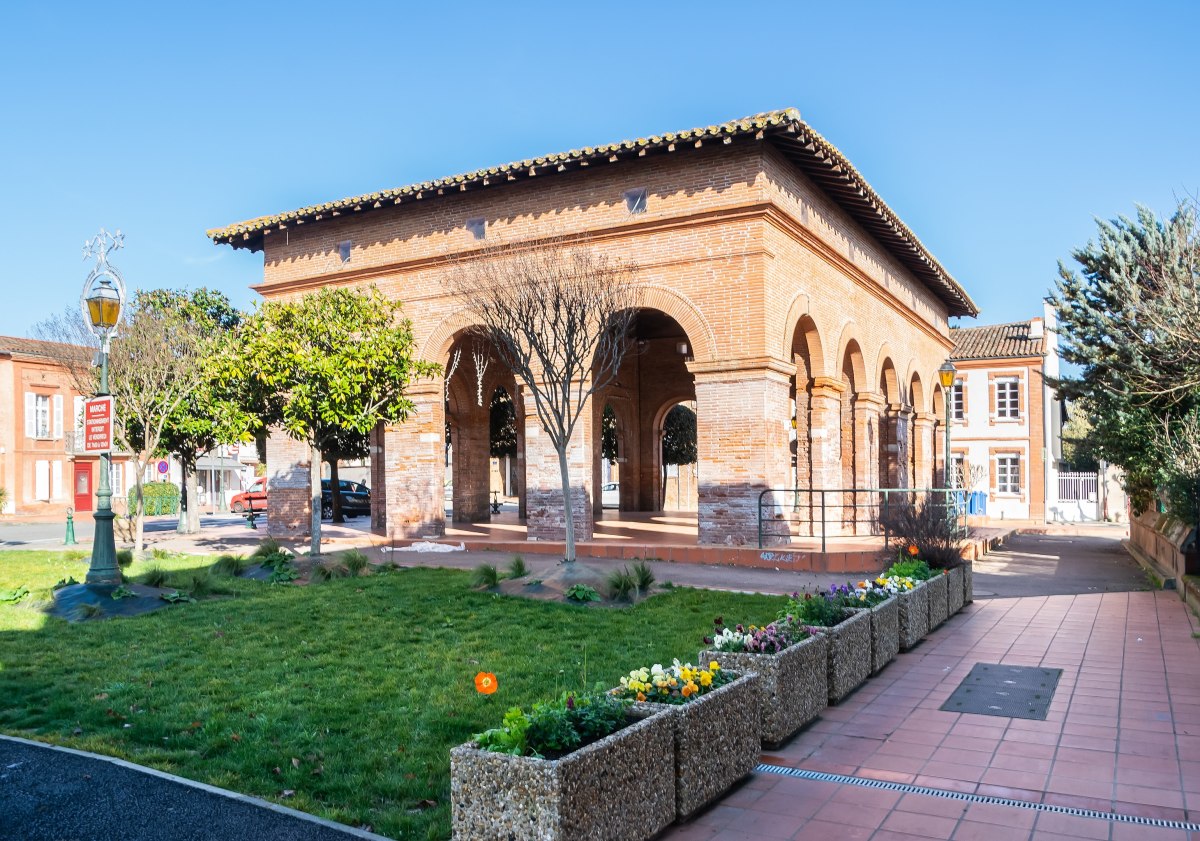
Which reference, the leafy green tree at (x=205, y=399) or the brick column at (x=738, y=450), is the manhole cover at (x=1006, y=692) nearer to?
the brick column at (x=738, y=450)

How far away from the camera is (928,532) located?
36.5 ft

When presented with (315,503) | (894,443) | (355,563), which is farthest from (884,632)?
(894,443)

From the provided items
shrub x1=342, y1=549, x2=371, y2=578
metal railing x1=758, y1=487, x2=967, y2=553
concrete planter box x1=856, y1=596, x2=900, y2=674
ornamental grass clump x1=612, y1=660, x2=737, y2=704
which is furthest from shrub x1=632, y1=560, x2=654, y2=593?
ornamental grass clump x1=612, y1=660, x2=737, y2=704

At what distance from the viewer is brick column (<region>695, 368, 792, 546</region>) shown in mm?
14875

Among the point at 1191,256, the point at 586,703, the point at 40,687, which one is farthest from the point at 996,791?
the point at 1191,256

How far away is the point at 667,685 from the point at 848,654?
2497 millimetres

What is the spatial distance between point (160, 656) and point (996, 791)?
6.55m

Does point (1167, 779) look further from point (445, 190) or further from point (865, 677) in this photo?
point (445, 190)

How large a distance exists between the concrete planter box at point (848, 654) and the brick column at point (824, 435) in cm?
1085

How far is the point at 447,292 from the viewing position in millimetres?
17594

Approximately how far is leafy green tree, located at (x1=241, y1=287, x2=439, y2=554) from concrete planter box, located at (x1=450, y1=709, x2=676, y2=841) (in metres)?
10.9

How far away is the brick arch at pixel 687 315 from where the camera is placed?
15.4m

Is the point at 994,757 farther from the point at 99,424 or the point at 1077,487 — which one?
the point at 1077,487

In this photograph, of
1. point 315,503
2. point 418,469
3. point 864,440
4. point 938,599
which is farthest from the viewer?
point 864,440
